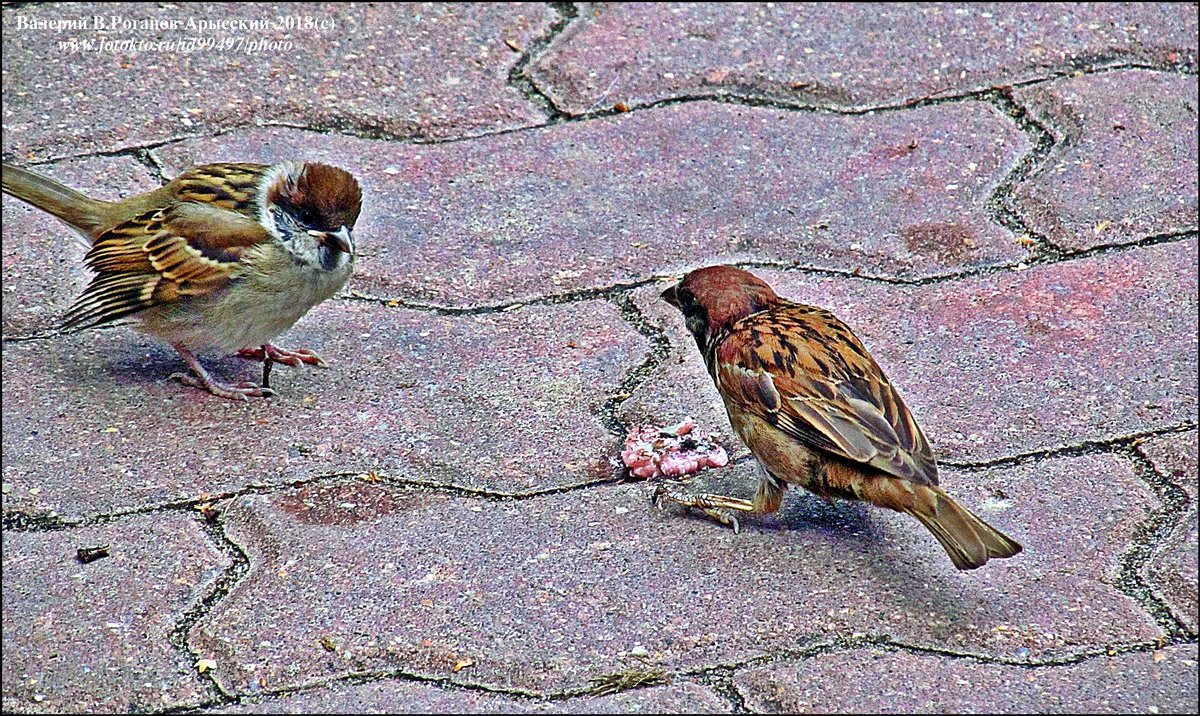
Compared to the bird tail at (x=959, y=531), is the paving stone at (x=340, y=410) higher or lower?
lower

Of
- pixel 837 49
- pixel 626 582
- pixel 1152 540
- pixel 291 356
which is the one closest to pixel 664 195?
pixel 837 49

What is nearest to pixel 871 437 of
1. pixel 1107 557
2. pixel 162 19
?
pixel 1107 557

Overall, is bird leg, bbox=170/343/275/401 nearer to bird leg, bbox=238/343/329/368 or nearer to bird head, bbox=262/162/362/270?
bird leg, bbox=238/343/329/368

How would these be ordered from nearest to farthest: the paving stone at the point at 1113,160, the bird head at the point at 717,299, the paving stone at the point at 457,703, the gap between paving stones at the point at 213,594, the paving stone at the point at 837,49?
1. the paving stone at the point at 457,703
2. the gap between paving stones at the point at 213,594
3. the bird head at the point at 717,299
4. the paving stone at the point at 1113,160
5. the paving stone at the point at 837,49

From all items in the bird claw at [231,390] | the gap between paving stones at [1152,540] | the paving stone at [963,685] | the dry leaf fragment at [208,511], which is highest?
the gap between paving stones at [1152,540]

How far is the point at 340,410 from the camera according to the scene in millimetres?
4359

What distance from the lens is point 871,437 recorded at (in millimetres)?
3727

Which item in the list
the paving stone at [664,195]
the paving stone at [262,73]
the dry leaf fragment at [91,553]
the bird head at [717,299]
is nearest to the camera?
the dry leaf fragment at [91,553]

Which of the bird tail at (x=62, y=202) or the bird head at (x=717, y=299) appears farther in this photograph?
the bird tail at (x=62, y=202)

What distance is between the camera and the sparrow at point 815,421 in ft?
11.9

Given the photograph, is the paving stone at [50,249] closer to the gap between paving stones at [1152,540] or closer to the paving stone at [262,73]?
the paving stone at [262,73]

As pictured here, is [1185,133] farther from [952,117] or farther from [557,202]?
[557,202]

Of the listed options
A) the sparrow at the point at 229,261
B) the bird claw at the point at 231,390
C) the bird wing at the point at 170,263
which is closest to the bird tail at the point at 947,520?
the sparrow at the point at 229,261

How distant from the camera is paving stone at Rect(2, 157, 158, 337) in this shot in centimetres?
470
